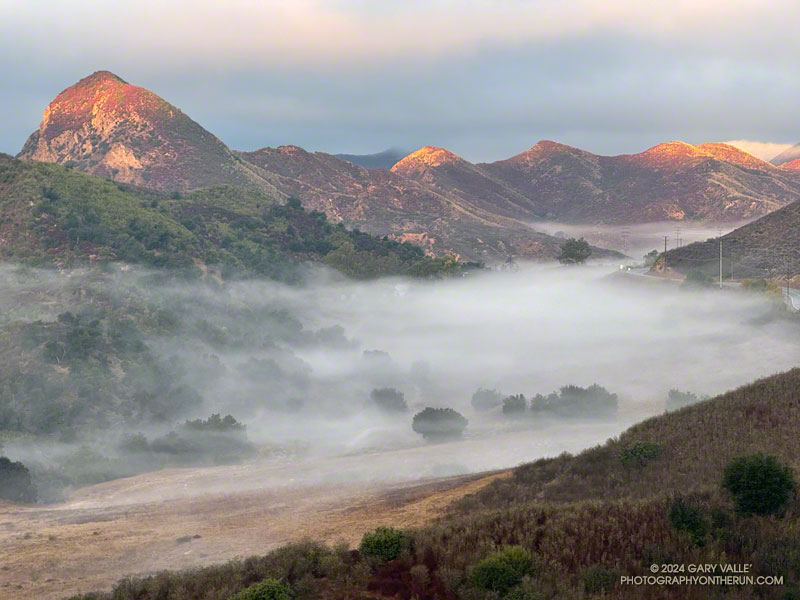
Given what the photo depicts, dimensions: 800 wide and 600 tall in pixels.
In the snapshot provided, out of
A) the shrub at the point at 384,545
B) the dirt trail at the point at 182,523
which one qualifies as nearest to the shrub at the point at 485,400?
the dirt trail at the point at 182,523

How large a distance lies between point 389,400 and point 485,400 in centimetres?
891

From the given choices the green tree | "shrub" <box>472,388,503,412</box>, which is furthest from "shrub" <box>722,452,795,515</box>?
the green tree

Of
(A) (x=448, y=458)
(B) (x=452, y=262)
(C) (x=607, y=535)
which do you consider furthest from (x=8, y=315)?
(B) (x=452, y=262)

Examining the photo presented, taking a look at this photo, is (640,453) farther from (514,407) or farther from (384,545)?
(514,407)

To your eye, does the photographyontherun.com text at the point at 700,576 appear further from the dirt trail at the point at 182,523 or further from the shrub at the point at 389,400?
the shrub at the point at 389,400

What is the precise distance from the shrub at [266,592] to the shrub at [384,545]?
2.37 m

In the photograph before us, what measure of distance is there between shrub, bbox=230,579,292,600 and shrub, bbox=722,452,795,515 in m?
11.7

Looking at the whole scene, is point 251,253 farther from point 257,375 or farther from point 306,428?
point 306,428

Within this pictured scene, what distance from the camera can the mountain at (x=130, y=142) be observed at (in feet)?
539

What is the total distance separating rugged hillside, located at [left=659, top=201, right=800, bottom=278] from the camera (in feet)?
292

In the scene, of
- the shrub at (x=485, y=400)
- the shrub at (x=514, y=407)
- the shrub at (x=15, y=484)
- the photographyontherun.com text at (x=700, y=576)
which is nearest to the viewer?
the photographyontherun.com text at (x=700, y=576)

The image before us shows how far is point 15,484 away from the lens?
41594 mm

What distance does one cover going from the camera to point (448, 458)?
4572 cm

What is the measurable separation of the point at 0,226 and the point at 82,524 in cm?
6092
